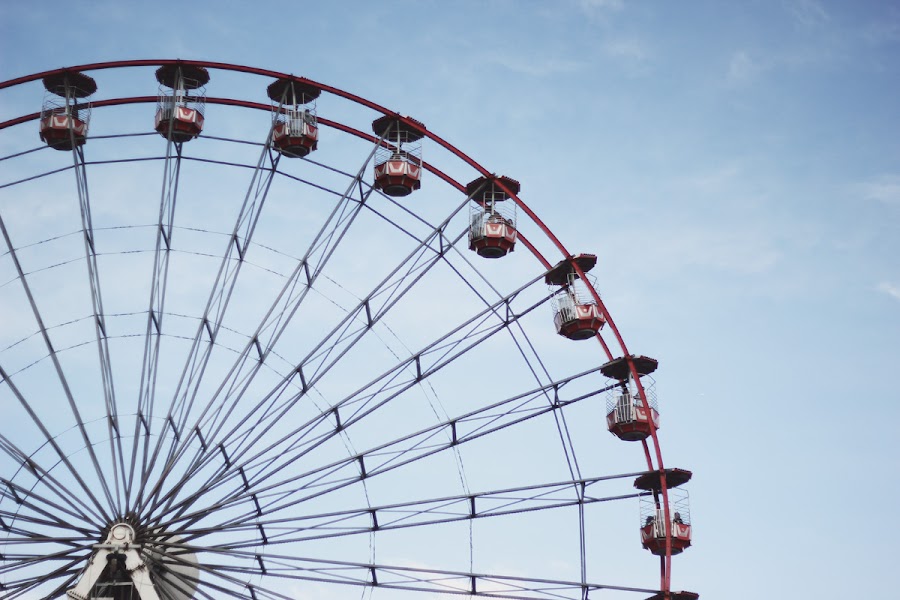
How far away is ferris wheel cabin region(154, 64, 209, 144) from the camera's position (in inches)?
1101

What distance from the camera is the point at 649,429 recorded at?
28.3m

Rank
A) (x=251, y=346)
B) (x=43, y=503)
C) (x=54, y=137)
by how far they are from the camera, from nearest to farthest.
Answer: (x=43, y=503) < (x=251, y=346) < (x=54, y=137)

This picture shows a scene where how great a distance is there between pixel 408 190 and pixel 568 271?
4.20m

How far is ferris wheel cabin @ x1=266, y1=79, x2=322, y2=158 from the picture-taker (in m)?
28.1

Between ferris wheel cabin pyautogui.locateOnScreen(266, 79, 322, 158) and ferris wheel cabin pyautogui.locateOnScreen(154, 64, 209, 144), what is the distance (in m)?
1.65

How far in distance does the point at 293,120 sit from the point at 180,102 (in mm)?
2596

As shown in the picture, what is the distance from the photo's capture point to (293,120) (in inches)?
1113

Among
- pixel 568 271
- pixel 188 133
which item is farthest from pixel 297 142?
pixel 568 271

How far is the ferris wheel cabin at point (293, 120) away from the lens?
28.1 metres

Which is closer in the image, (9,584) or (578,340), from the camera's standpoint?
(9,584)

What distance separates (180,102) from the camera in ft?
92.4

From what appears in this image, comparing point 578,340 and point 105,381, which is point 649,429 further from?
point 105,381

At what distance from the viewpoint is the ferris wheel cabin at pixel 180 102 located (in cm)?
2795

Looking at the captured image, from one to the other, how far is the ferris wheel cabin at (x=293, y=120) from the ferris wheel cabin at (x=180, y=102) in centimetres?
165
